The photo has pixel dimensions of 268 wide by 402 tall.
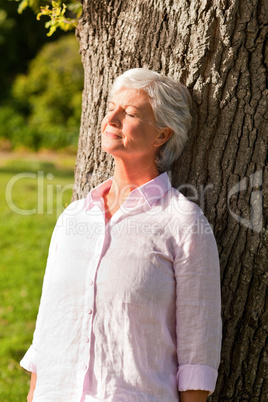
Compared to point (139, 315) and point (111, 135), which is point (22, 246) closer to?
point (111, 135)

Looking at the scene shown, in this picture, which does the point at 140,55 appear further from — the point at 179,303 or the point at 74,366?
the point at 74,366

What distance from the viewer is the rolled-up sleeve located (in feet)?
6.44

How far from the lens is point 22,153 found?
12844 mm

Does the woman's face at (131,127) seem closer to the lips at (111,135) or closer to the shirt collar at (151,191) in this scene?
the lips at (111,135)

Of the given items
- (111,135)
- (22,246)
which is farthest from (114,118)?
(22,246)

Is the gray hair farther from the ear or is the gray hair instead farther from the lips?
the lips

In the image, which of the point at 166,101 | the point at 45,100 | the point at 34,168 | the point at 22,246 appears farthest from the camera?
the point at 45,100

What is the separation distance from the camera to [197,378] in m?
1.94

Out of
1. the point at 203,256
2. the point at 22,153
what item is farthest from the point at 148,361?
the point at 22,153

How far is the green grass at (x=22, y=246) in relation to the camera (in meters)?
4.31

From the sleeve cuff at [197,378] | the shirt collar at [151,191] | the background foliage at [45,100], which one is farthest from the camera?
the background foliage at [45,100]

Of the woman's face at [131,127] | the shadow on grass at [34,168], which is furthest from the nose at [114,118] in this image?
the shadow on grass at [34,168]

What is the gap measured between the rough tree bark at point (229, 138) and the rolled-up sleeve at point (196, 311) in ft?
1.14

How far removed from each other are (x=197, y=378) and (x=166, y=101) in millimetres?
1105
